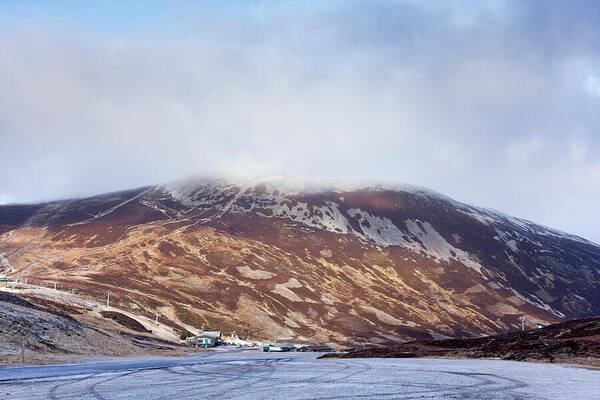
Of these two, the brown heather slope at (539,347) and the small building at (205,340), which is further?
the small building at (205,340)

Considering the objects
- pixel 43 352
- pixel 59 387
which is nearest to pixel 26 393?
pixel 59 387

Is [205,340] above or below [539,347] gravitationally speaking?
below

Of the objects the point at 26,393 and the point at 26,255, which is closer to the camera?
the point at 26,393

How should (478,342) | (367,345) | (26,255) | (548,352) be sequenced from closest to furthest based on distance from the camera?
(548,352) → (478,342) → (367,345) → (26,255)

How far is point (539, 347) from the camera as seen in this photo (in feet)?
147

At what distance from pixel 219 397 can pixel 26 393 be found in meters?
6.58

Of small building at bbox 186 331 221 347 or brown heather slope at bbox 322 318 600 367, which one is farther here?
small building at bbox 186 331 221 347

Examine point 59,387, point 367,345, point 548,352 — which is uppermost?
point 59,387

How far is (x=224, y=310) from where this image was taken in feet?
510

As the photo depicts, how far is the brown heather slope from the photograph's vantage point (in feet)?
129

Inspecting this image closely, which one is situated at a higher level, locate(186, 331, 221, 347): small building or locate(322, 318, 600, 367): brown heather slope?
locate(322, 318, 600, 367): brown heather slope

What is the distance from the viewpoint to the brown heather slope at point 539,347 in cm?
3938

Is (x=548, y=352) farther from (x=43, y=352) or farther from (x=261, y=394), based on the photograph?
(x=43, y=352)

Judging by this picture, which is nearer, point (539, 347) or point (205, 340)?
point (539, 347)
